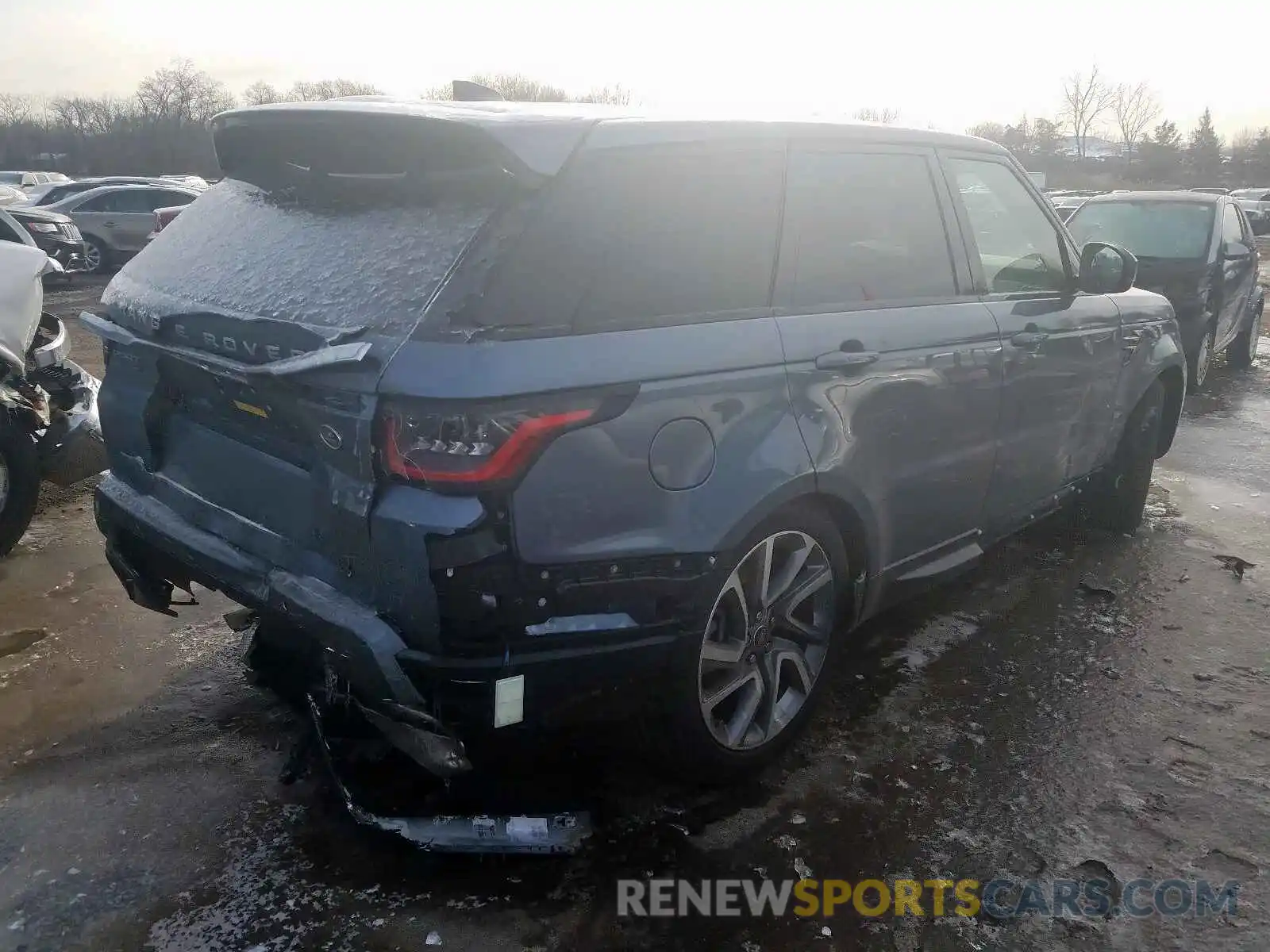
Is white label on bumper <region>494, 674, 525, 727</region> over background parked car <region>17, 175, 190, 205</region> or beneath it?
beneath

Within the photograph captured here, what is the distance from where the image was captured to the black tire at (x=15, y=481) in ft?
15.1

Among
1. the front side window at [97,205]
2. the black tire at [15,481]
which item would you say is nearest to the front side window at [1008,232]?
the black tire at [15,481]

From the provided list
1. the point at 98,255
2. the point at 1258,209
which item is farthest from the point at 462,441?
the point at 1258,209

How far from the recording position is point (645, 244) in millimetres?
2551

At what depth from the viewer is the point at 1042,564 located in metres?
4.93

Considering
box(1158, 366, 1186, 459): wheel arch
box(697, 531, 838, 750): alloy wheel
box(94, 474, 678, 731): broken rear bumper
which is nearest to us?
box(94, 474, 678, 731): broken rear bumper

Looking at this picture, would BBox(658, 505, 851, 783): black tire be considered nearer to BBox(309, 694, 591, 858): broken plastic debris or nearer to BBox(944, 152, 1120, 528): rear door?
BBox(309, 694, 591, 858): broken plastic debris

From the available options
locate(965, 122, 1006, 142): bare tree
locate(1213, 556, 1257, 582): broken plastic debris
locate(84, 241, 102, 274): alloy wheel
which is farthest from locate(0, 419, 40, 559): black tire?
locate(965, 122, 1006, 142): bare tree

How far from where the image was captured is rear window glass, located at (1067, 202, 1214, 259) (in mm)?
8930

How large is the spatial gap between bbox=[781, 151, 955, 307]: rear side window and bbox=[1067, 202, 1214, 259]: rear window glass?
20.7 feet

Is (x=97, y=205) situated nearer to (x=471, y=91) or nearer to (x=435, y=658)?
(x=471, y=91)

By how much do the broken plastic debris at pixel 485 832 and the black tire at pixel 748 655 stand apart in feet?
1.19

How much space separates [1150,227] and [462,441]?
8.96 m

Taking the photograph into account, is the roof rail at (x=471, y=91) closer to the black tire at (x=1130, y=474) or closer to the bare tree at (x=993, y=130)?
the black tire at (x=1130, y=474)
